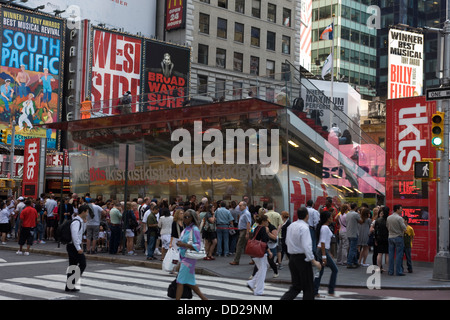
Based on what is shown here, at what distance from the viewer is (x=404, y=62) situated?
2064 inches

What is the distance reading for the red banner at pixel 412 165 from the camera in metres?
19.0

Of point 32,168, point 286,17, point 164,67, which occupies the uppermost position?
point 286,17

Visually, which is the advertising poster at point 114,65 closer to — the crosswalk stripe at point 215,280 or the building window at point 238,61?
the building window at point 238,61

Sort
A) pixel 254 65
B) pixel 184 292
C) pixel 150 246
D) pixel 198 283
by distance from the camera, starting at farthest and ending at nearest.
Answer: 1. pixel 254 65
2. pixel 150 246
3. pixel 198 283
4. pixel 184 292

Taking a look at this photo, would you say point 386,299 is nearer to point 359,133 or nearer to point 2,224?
point 359,133

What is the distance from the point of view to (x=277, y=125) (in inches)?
928

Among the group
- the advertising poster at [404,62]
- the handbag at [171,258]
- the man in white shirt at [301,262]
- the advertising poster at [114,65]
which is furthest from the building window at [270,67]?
the man in white shirt at [301,262]

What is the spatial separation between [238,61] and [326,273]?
161ft

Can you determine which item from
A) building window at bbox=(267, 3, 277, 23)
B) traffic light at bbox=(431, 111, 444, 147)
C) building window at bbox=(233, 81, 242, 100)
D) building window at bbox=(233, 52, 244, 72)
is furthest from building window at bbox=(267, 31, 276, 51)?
traffic light at bbox=(431, 111, 444, 147)

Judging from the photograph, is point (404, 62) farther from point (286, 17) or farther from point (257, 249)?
point (257, 249)

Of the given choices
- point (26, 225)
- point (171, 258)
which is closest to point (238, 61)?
point (26, 225)

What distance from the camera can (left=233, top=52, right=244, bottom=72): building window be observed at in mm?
64312

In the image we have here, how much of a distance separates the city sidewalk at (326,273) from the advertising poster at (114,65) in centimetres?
3662
